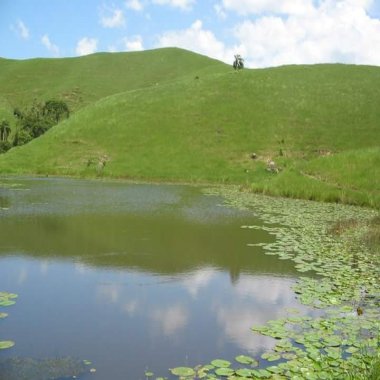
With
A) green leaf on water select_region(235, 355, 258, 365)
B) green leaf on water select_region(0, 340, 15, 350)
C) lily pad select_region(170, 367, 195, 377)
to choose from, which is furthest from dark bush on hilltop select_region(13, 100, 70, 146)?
lily pad select_region(170, 367, 195, 377)

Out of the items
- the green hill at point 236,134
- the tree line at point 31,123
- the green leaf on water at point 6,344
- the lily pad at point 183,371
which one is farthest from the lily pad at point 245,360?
the tree line at point 31,123

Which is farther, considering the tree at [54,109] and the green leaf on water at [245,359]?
the tree at [54,109]

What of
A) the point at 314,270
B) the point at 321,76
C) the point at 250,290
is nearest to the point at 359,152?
the point at 314,270

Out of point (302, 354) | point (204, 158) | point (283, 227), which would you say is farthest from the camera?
point (204, 158)

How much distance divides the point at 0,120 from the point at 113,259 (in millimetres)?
94777

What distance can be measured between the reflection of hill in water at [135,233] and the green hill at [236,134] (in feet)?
43.5

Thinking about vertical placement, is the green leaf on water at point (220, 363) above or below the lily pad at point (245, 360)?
above

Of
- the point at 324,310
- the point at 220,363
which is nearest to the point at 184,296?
the point at 324,310

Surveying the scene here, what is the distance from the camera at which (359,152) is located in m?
42.8

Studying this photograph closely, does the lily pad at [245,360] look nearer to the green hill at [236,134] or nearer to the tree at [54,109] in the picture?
the green hill at [236,134]

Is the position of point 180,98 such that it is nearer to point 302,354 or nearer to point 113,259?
point 113,259

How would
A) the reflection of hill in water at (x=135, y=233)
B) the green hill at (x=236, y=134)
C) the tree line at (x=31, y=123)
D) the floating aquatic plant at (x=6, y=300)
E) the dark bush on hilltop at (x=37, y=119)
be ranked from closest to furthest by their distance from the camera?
1. the floating aquatic plant at (x=6, y=300)
2. the reflection of hill in water at (x=135, y=233)
3. the green hill at (x=236, y=134)
4. the tree line at (x=31, y=123)
5. the dark bush on hilltop at (x=37, y=119)

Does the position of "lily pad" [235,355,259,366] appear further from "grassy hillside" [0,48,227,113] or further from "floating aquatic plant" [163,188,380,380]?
"grassy hillside" [0,48,227,113]

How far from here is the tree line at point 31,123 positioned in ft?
281
